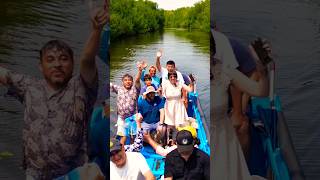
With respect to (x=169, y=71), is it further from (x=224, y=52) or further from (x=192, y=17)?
(x=224, y=52)

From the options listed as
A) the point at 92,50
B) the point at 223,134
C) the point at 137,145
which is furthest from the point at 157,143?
the point at 92,50

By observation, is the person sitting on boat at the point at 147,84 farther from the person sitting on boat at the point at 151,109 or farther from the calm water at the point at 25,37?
the calm water at the point at 25,37

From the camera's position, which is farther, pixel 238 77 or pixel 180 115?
pixel 180 115

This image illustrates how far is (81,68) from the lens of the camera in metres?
Answer: 2.89

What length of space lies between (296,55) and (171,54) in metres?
2.17

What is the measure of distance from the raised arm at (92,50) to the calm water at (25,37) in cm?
3

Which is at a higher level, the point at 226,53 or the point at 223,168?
the point at 226,53

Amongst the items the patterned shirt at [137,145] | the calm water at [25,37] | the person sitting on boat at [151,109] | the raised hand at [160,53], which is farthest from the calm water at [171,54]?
the calm water at [25,37]

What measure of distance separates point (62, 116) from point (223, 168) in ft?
3.67

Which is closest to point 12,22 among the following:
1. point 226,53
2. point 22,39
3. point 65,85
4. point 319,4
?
point 22,39

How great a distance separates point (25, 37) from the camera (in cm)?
290

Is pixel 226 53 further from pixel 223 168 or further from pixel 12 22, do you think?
pixel 12 22

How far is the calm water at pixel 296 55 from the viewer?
2842mm

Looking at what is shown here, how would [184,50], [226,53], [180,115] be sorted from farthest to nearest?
[184,50] < [180,115] < [226,53]
